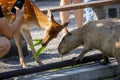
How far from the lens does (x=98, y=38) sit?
4.96m

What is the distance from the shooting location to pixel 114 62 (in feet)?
17.8

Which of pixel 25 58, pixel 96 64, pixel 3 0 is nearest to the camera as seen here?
pixel 96 64

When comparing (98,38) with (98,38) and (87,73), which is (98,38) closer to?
(98,38)

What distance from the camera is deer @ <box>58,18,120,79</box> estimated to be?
487 cm

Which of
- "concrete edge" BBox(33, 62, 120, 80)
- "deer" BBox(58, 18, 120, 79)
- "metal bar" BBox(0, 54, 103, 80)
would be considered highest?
"deer" BBox(58, 18, 120, 79)

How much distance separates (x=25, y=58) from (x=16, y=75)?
7.42 ft

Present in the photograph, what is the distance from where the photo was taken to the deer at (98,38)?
4.87 meters

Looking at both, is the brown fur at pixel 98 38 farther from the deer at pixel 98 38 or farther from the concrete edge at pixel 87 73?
the concrete edge at pixel 87 73

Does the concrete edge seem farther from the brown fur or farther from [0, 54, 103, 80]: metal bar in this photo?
the brown fur

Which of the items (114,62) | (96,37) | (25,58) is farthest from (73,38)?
(25,58)

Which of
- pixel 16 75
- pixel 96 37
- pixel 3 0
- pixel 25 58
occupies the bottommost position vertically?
pixel 25 58

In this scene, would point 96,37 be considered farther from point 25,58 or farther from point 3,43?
point 25,58

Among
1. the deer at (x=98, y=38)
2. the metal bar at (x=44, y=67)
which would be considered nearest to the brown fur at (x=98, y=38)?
the deer at (x=98, y=38)

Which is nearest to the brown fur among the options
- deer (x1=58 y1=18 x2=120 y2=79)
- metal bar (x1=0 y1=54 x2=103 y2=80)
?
deer (x1=58 y1=18 x2=120 y2=79)
